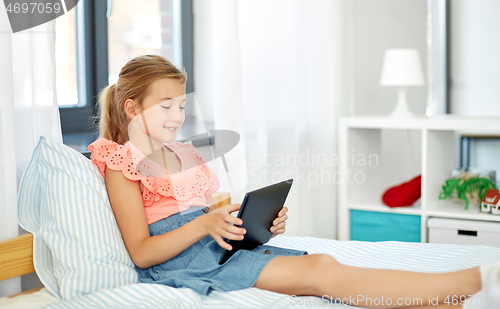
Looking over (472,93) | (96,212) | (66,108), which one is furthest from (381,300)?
(472,93)

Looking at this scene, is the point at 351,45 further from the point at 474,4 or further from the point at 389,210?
the point at 474,4

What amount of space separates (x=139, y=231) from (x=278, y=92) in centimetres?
99

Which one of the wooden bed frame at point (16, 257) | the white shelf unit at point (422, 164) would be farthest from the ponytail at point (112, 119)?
the white shelf unit at point (422, 164)

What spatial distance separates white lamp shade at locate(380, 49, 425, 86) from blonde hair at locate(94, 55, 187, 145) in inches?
46.7

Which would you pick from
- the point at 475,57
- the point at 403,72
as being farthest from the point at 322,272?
the point at 475,57

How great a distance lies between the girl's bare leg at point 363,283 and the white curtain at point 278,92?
0.62 meters

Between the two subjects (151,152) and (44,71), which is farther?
(151,152)

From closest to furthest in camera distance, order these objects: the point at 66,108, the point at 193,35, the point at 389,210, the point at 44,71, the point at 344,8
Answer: the point at 44,71, the point at 66,108, the point at 193,35, the point at 389,210, the point at 344,8

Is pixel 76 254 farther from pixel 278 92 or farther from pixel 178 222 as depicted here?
pixel 278 92

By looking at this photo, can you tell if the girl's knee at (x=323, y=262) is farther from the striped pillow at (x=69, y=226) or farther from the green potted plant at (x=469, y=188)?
the green potted plant at (x=469, y=188)

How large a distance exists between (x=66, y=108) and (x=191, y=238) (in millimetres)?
675

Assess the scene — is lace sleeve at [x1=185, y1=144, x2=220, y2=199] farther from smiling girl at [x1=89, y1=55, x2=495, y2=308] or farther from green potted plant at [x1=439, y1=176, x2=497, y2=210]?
green potted plant at [x1=439, y1=176, x2=497, y2=210]

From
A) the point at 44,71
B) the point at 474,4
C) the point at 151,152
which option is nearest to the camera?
A: the point at 44,71

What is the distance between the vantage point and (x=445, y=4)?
10.4 feet
